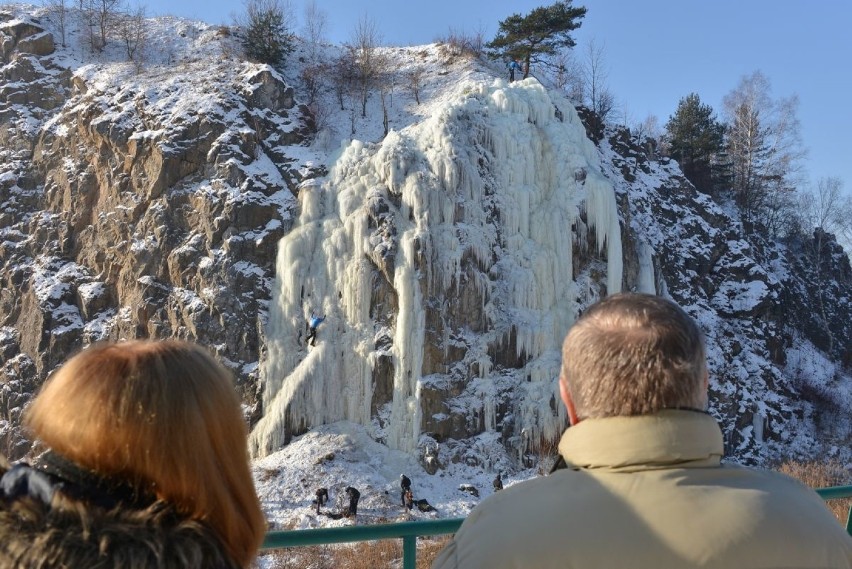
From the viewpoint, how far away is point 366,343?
58.5ft

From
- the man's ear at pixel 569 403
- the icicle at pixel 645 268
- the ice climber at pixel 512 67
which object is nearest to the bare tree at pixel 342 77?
the ice climber at pixel 512 67

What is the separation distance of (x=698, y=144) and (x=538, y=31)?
9.85m

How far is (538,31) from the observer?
2623cm

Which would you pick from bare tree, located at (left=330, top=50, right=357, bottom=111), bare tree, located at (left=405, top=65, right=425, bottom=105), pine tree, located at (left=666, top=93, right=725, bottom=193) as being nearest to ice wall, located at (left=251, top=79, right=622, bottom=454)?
bare tree, located at (left=405, top=65, right=425, bottom=105)

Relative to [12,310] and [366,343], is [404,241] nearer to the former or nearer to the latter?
[366,343]

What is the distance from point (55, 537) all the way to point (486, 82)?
22.7 meters

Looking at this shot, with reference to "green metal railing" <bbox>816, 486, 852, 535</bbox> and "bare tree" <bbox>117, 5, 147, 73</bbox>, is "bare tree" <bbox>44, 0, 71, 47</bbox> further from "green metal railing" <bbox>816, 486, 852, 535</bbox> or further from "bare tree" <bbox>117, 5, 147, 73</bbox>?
"green metal railing" <bbox>816, 486, 852, 535</bbox>

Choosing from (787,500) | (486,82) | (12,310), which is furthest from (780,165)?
(787,500)

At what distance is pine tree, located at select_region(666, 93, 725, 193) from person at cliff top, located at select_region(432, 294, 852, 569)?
31.8 metres

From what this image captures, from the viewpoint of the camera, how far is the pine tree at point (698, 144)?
31078 millimetres

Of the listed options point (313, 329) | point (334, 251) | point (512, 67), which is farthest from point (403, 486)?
point (512, 67)

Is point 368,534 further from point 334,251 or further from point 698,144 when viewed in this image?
point 698,144

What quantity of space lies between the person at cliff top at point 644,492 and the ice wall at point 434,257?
15819 millimetres

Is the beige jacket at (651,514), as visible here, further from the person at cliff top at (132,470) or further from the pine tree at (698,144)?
the pine tree at (698,144)
